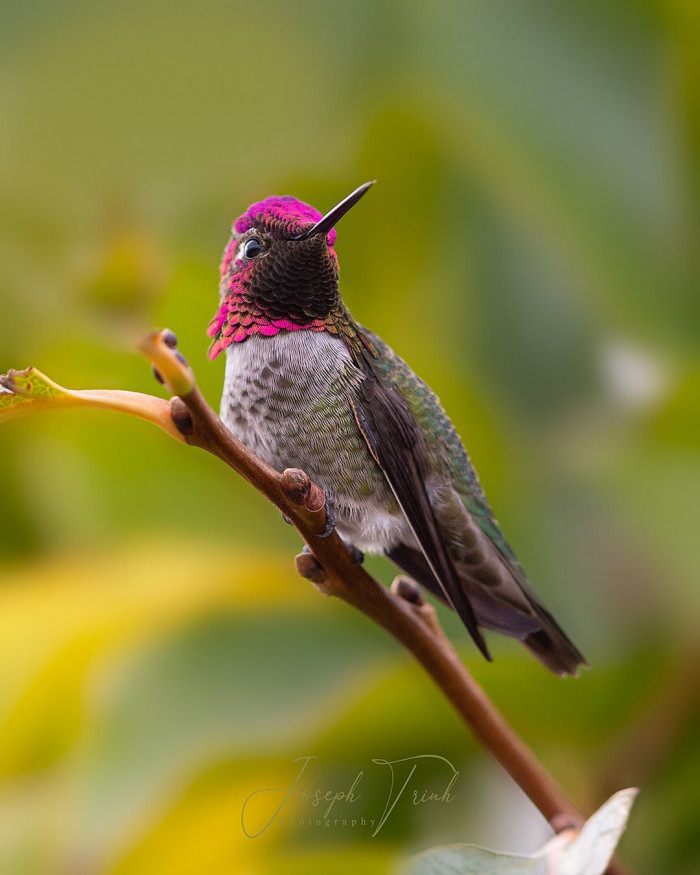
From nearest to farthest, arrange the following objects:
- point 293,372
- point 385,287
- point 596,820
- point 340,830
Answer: point 596,820 → point 293,372 → point 340,830 → point 385,287

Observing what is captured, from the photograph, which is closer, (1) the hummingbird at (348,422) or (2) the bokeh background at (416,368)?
(1) the hummingbird at (348,422)

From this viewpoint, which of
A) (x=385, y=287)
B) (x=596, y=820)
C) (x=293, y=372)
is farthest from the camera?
(x=385, y=287)

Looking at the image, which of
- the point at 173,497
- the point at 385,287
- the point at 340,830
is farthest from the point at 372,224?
the point at 340,830

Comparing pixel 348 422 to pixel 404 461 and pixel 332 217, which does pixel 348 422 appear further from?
pixel 332 217

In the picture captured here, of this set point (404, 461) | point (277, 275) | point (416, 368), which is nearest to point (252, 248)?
point (277, 275)

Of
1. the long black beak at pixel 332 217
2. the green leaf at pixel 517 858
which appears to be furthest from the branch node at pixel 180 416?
the green leaf at pixel 517 858

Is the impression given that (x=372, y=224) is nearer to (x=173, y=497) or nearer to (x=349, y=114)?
(x=349, y=114)

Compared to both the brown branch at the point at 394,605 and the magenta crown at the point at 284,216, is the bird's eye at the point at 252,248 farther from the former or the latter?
the brown branch at the point at 394,605
